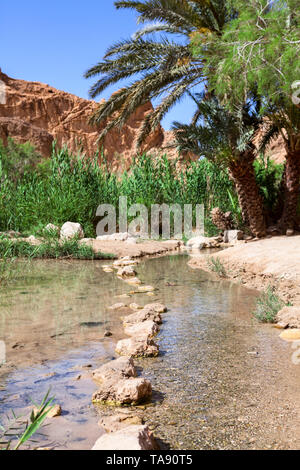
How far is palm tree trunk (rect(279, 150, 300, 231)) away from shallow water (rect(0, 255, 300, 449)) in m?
6.57

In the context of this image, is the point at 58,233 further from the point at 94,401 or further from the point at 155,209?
the point at 94,401

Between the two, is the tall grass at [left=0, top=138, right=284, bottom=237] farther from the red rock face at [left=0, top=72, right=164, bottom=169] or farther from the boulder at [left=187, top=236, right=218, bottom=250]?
the red rock face at [left=0, top=72, right=164, bottom=169]

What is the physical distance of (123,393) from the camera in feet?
7.22

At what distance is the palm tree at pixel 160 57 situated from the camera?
11.1 metres

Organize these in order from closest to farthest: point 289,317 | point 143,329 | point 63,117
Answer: point 143,329 < point 289,317 < point 63,117

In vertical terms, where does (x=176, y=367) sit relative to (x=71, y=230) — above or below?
below

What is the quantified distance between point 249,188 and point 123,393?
918 centimetres

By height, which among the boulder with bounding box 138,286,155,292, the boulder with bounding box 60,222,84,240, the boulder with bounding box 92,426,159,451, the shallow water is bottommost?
the shallow water

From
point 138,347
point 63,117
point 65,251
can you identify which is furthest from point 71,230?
point 63,117

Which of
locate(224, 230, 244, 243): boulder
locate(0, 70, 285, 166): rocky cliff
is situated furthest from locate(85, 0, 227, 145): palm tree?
locate(0, 70, 285, 166): rocky cliff

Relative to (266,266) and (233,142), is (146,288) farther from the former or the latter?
(233,142)

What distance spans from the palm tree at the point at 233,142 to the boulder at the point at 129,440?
9064 mm

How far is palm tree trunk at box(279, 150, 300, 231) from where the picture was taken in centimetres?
1104
